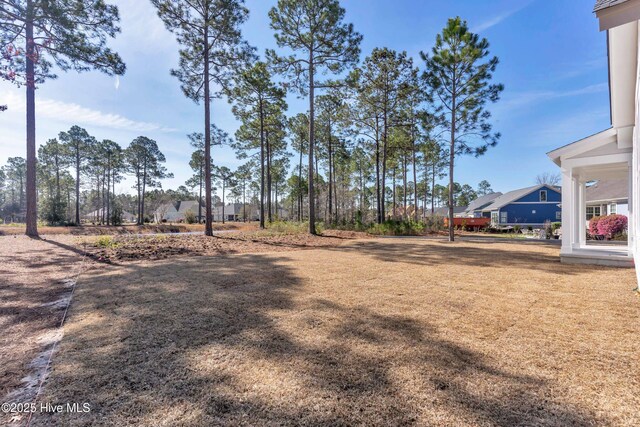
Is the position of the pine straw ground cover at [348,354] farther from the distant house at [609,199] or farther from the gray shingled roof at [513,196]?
the gray shingled roof at [513,196]

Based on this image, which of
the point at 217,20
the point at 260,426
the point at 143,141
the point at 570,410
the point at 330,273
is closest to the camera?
the point at 260,426

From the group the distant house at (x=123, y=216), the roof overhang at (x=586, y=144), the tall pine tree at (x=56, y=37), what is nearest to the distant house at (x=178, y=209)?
the distant house at (x=123, y=216)

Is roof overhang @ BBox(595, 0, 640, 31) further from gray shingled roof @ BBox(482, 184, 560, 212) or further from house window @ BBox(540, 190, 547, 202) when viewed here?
house window @ BBox(540, 190, 547, 202)

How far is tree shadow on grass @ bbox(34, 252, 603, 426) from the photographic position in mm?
1613

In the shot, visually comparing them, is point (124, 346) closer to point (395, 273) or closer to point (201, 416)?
point (201, 416)

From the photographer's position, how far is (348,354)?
232cm

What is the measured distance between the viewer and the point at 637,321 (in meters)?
3.07

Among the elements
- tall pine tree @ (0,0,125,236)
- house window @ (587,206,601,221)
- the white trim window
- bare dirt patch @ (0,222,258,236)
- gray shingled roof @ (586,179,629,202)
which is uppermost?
tall pine tree @ (0,0,125,236)

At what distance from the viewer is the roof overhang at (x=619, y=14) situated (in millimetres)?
2221

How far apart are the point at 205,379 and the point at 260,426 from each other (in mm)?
660

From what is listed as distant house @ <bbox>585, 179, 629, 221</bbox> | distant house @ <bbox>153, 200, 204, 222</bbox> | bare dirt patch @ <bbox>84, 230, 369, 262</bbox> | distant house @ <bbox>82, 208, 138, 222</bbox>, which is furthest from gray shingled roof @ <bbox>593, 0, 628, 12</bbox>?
distant house @ <bbox>153, 200, 204, 222</bbox>

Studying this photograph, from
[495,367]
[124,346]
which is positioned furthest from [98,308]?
[495,367]

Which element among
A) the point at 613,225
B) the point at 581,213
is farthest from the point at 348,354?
the point at 613,225

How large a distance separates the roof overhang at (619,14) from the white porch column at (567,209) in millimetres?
6035
